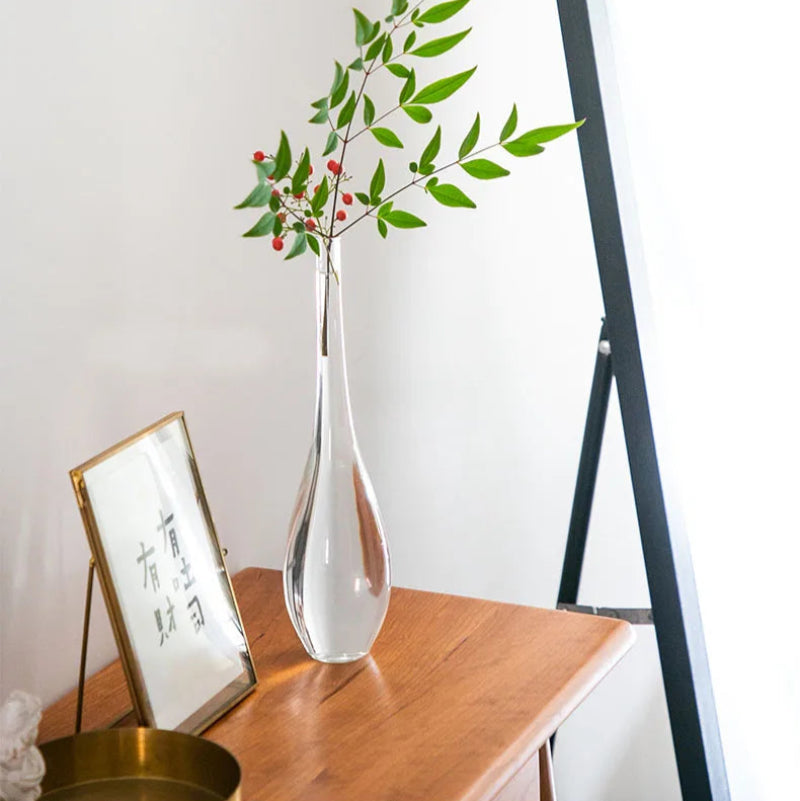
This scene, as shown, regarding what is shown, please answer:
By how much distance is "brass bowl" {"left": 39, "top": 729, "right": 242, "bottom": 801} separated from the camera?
727 millimetres

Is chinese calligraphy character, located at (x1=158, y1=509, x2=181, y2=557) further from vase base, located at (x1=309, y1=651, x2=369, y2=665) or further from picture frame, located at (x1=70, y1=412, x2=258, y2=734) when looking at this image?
vase base, located at (x1=309, y1=651, x2=369, y2=665)

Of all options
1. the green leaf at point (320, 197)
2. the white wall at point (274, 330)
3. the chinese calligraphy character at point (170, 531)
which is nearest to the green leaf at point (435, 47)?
the green leaf at point (320, 197)

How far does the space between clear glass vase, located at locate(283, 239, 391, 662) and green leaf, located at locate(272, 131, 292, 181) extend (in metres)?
0.15

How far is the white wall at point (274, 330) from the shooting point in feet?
3.18

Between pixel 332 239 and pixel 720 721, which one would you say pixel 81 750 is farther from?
pixel 720 721

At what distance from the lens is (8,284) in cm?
92

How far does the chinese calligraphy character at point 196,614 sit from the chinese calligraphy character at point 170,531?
4 centimetres

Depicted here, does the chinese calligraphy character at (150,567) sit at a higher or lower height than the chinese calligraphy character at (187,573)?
higher

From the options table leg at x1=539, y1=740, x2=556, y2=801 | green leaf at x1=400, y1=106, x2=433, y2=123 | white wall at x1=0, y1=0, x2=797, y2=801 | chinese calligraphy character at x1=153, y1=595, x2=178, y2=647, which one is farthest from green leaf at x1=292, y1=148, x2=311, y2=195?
table leg at x1=539, y1=740, x2=556, y2=801

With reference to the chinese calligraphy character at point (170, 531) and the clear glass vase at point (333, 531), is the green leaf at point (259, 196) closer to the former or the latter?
the clear glass vase at point (333, 531)

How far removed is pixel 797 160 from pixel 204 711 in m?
0.92

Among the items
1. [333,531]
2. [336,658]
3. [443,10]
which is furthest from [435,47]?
[336,658]

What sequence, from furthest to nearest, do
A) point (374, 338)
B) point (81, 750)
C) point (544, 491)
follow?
point (544, 491), point (374, 338), point (81, 750)

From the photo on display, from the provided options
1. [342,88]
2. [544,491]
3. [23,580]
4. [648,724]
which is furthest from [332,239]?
[648,724]
